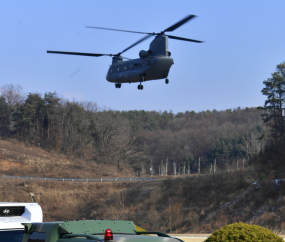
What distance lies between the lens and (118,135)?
3688 inches

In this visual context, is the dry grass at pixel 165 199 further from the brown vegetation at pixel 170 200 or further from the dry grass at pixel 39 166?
the dry grass at pixel 39 166

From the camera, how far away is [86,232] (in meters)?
3.50

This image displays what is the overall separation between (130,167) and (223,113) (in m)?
87.3

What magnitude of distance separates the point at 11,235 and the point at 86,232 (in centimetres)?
182

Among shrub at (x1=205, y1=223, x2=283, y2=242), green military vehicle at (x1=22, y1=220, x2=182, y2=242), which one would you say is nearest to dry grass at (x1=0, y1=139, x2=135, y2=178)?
shrub at (x1=205, y1=223, x2=283, y2=242)

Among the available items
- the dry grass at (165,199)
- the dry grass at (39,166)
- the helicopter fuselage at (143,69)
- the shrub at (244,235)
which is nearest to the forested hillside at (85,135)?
the dry grass at (39,166)

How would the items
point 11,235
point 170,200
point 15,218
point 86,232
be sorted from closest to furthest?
point 86,232 → point 11,235 → point 15,218 → point 170,200

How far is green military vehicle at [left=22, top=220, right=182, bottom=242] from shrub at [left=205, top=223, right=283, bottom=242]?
187 inches

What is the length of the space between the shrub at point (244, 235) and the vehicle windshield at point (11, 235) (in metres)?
4.68

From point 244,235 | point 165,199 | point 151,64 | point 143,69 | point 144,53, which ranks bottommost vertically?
point 165,199

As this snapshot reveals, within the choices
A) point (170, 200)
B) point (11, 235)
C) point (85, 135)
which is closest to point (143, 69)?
point (11, 235)

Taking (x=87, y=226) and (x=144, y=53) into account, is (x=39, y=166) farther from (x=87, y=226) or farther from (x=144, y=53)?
(x=87, y=226)

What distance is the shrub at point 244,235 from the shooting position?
25.7 ft

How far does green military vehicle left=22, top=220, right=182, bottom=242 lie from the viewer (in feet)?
10.6
